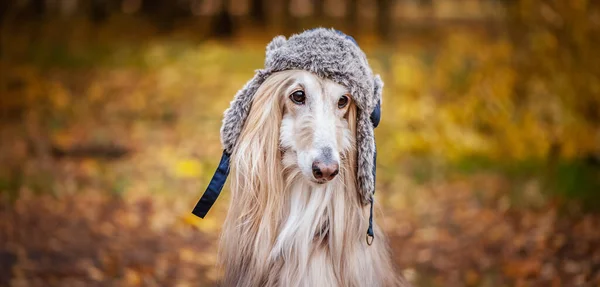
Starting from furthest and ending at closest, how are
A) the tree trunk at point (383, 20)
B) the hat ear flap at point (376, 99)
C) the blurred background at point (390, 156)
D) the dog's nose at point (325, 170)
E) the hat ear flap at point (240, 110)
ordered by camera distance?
1. the tree trunk at point (383, 20)
2. the blurred background at point (390, 156)
3. the hat ear flap at point (376, 99)
4. the hat ear flap at point (240, 110)
5. the dog's nose at point (325, 170)

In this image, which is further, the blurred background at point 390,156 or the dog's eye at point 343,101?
the blurred background at point 390,156

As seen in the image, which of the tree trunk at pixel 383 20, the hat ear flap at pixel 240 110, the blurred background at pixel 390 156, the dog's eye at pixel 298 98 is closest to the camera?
the dog's eye at pixel 298 98

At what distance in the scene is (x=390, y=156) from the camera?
10.9 metres

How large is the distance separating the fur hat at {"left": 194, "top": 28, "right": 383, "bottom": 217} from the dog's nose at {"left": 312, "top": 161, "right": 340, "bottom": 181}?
0.32 meters

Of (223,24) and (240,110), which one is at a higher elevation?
(223,24)

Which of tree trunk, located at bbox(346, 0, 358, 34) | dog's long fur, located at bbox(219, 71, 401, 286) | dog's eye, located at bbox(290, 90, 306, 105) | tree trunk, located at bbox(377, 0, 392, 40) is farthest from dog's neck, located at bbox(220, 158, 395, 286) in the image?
tree trunk, located at bbox(346, 0, 358, 34)

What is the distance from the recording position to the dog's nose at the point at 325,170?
3.59 meters

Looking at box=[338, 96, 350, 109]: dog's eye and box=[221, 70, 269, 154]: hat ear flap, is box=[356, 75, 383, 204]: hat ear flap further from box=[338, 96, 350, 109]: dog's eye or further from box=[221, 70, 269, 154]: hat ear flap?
box=[221, 70, 269, 154]: hat ear flap

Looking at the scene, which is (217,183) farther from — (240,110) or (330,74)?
(330,74)

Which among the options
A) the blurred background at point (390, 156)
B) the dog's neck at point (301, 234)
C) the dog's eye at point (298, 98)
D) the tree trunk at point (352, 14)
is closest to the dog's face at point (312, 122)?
the dog's eye at point (298, 98)

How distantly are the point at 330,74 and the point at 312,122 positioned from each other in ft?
0.89

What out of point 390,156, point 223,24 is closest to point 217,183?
point 390,156

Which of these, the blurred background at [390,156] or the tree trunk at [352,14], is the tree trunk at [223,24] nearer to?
the blurred background at [390,156]

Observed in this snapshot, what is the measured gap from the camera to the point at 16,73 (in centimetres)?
1348
